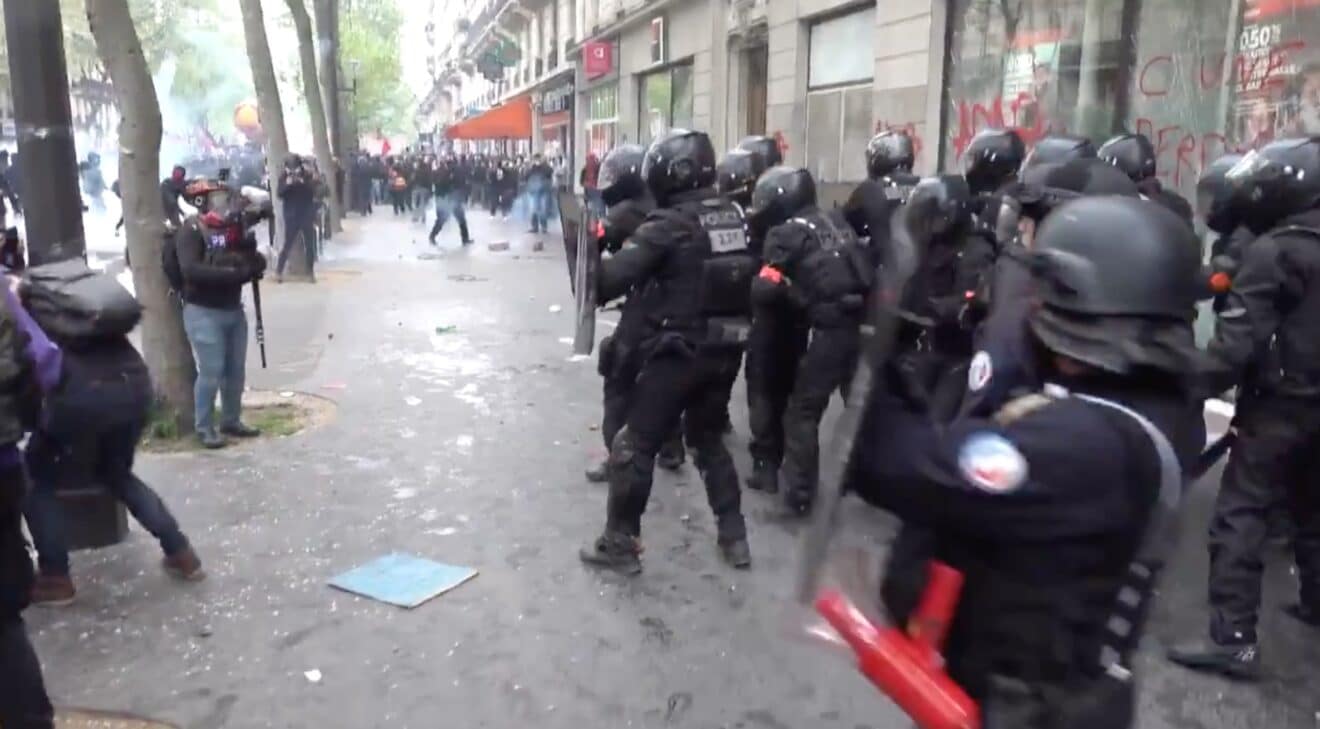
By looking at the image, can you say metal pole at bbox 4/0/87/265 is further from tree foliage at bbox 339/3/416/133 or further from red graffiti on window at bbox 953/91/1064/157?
tree foliage at bbox 339/3/416/133

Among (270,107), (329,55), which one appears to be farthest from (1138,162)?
(329,55)

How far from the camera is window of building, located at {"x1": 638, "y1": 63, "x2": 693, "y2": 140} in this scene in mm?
20922

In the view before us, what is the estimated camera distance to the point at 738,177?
6.09 meters

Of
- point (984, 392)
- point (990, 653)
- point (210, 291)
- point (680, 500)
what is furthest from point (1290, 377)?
point (210, 291)

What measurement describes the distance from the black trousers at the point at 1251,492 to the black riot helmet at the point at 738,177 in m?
2.81

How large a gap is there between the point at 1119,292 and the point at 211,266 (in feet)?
18.2

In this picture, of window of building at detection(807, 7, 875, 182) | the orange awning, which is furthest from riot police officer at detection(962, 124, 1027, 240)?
the orange awning

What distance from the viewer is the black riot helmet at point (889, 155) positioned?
6.34 m

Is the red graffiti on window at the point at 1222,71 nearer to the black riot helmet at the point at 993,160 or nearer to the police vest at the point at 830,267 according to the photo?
the black riot helmet at the point at 993,160

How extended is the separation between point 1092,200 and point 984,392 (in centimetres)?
43

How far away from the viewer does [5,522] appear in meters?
2.90

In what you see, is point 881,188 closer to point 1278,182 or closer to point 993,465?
point 1278,182

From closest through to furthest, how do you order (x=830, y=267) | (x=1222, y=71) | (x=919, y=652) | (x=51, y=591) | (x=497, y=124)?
(x=919, y=652) < (x=51, y=591) < (x=830, y=267) < (x=1222, y=71) < (x=497, y=124)

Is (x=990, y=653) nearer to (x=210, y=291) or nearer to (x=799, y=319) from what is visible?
(x=799, y=319)
